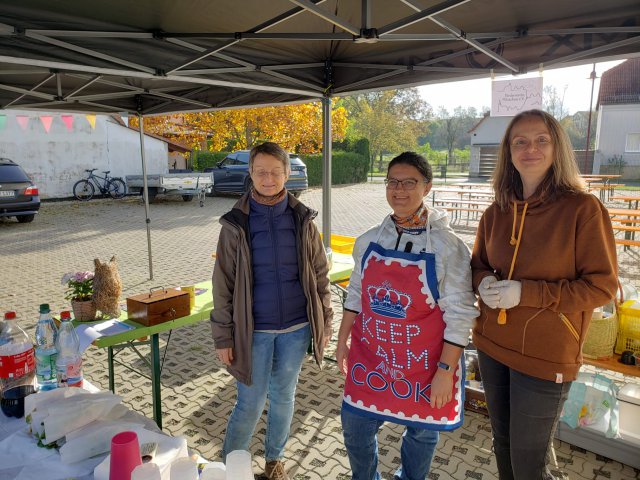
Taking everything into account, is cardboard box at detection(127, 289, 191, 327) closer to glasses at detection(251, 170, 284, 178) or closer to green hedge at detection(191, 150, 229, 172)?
glasses at detection(251, 170, 284, 178)

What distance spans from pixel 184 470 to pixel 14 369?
1115 millimetres

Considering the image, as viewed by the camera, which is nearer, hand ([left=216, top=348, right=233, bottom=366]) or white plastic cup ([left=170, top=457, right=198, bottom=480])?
white plastic cup ([left=170, top=457, right=198, bottom=480])

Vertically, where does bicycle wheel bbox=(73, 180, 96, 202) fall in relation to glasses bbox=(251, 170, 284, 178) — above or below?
below

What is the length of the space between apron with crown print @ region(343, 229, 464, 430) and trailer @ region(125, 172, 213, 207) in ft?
50.4

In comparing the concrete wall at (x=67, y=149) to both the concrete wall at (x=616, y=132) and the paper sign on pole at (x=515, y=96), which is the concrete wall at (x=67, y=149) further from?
the concrete wall at (x=616, y=132)

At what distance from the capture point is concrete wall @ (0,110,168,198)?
55.9 feet

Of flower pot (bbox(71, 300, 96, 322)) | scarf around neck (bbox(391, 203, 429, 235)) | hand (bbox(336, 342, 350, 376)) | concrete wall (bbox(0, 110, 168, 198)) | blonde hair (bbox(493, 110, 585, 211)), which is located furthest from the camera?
concrete wall (bbox(0, 110, 168, 198))

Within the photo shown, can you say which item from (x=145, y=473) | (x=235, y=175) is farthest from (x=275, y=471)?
(x=235, y=175)

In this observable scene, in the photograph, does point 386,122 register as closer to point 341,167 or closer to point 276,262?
point 341,167

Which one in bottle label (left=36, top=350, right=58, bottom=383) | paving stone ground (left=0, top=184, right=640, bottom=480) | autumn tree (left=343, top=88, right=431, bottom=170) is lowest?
paving stone ground (left=0, top=184, right=640, bottom=480)

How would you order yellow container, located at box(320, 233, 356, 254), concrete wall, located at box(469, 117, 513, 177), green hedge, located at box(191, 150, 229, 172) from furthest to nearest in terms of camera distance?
concrete wall, located at box(469, 117, 513, 177), green hedge, located at box(191, 150, 229, 172), yellow container, located at box(320, 233, 356, 254)

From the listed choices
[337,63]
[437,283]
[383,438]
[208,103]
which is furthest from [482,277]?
[208,103]

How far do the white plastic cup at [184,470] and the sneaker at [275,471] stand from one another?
1585mm

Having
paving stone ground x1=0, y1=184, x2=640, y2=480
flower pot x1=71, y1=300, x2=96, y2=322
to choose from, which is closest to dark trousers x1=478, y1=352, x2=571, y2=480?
paving stone ground x1=0, y1=184, x2=640, y2=480
